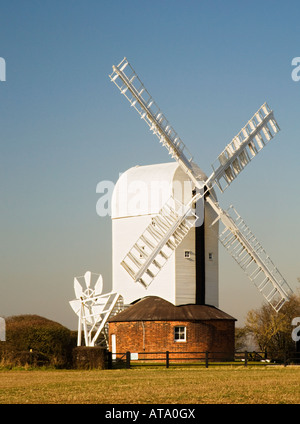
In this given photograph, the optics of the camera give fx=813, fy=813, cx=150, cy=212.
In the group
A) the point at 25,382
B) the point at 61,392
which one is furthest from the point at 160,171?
the point at 61,392

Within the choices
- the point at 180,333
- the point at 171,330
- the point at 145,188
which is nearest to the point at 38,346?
the point at 171,330

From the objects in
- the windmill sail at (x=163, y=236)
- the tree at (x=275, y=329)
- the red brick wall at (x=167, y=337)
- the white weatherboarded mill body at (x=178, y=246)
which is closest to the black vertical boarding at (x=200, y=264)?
the white weatherboarded mill body at (x=178, y=246)

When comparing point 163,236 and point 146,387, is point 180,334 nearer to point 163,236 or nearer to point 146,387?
point 163,236

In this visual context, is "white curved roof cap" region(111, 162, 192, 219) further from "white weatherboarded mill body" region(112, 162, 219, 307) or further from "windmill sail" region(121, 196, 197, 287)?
"windmill sail" region(121, 196, 197, 287)

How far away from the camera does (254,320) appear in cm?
5491

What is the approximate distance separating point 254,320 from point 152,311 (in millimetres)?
14503

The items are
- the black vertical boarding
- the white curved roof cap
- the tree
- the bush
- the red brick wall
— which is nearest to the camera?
the bush

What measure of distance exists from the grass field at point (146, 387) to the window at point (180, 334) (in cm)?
679

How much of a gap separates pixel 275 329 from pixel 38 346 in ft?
66.1

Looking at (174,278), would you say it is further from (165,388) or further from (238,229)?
(165,388)

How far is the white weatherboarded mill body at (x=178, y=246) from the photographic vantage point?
4303 cm

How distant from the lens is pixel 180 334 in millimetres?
42000

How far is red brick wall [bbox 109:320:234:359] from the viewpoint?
41781 mm

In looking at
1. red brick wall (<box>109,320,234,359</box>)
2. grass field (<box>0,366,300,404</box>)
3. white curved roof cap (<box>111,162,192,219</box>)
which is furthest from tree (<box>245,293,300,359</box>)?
grass field (<box>0,366,300,404</box>)
